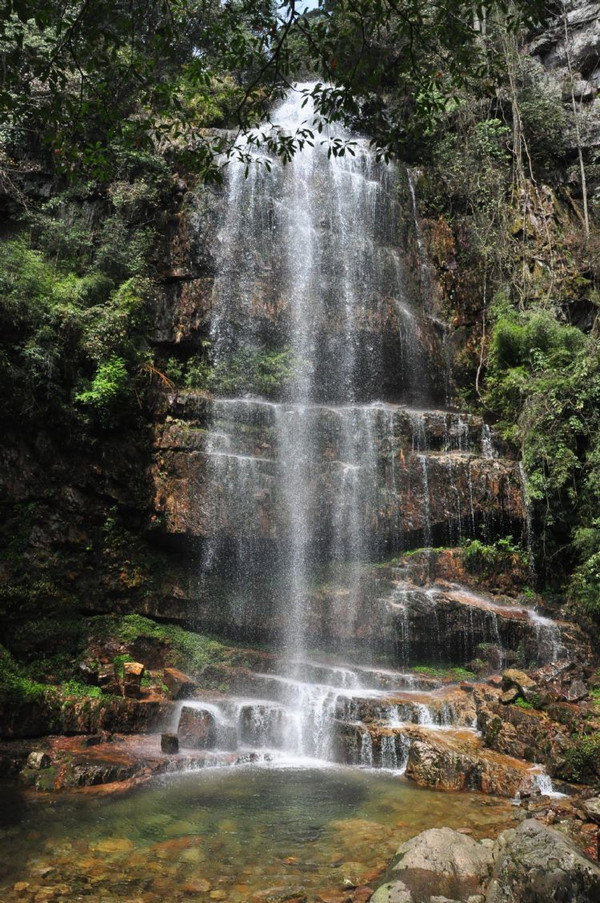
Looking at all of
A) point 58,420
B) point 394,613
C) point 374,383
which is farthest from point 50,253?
point 394,613

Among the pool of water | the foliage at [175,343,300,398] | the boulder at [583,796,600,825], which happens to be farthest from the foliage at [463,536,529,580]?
the boulder at [583,796,600,825]

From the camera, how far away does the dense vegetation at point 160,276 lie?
1019 cm

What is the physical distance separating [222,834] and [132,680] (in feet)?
13.5

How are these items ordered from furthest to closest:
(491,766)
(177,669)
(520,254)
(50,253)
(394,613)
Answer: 1. (520,254)
2. (50,253)
3. (394,613)
4. (177,669)
5. (491,766)

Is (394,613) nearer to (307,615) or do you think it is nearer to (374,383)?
(307,615)

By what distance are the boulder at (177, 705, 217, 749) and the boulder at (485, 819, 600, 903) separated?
18.0 ft

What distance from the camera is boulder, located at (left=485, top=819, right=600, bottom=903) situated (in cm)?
370

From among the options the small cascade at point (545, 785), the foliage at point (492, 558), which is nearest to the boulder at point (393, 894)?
the small cascade at point (545, 785)

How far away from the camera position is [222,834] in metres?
5.78

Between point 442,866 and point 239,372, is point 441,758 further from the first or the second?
point 239,372

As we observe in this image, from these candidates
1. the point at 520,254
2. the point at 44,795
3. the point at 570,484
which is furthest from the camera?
the point at 520,254

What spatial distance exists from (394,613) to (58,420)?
7300 mm

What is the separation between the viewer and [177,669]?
1080 centimetres

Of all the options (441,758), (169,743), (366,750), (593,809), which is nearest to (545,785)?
(441,758)
